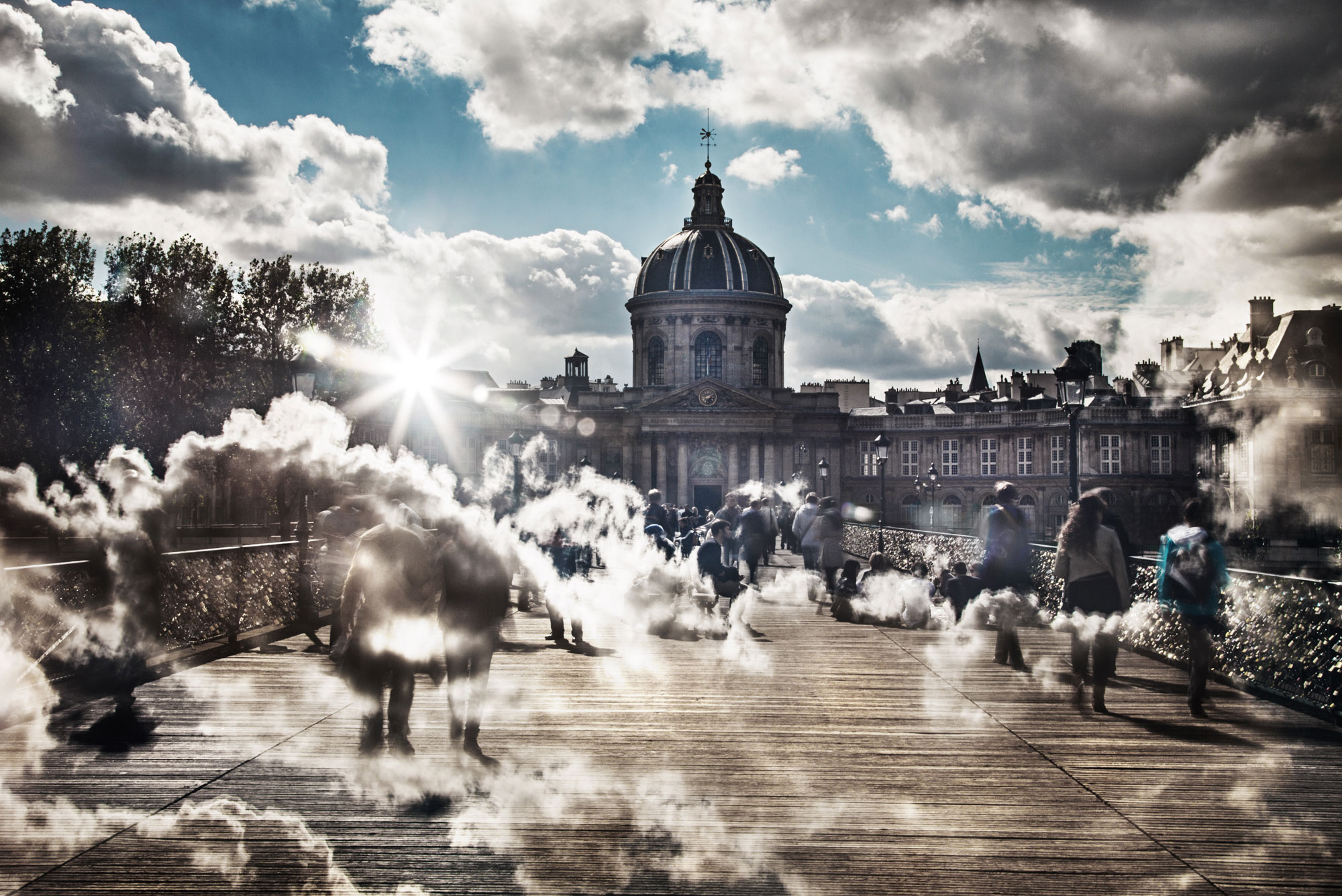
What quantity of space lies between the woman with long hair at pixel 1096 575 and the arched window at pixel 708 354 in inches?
2494

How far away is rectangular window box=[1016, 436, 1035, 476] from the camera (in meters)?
66.4

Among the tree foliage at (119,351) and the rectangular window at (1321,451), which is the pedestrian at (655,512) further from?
the rectangular window at (1321,451)

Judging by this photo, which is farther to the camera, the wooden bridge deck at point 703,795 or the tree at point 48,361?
the tree at point 48,361

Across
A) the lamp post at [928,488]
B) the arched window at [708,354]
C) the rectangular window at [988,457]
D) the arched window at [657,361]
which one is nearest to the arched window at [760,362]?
the arched window at [708,354]

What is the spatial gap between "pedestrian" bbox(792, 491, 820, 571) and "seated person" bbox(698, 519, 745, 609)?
3871 mm

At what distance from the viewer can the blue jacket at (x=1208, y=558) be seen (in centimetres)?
951

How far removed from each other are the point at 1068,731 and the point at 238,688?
26.0 feet

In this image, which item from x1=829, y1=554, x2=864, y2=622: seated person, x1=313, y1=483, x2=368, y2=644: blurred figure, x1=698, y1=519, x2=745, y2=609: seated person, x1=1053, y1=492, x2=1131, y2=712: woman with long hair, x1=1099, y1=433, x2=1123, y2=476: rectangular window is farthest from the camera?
x1=1099, y1=433, x2=1123, y2=476: rectangular window

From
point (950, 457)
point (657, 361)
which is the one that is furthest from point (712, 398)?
point (950, 457)

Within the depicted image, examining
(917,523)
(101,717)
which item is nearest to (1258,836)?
(101,717)

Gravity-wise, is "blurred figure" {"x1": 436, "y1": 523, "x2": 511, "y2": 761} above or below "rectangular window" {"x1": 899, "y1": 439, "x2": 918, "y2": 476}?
below

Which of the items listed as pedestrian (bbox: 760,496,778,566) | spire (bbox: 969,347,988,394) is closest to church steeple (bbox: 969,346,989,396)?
spire (bbox: 969,347,988,394)

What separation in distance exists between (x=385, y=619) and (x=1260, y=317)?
6279cm

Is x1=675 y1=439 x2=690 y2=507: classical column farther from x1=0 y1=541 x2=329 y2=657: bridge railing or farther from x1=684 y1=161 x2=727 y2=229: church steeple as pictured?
x1=0 y1=541 x2=329 y2=657: bridge railing
